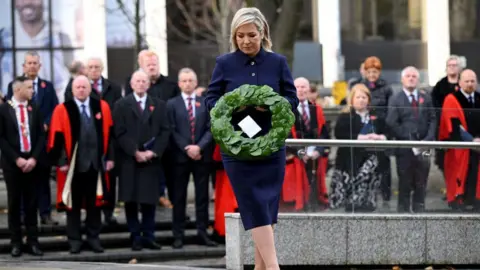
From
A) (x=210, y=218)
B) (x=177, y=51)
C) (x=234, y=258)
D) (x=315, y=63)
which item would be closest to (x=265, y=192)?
(x=234, y=258)

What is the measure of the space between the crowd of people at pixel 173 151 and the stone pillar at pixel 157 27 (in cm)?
2509

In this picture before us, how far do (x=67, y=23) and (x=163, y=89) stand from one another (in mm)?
29412

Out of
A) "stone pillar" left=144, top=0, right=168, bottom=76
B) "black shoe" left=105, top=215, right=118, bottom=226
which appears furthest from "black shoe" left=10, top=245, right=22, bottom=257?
"stone pillar" left=144, top=0, right=168, bottom=76

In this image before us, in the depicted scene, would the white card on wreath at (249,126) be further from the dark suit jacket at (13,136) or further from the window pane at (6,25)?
the window pane at (6,25)

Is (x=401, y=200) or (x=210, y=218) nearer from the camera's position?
Answer: (x=401, y=200)

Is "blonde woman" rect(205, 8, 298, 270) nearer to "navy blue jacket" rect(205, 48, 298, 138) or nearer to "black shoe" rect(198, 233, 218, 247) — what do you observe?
"navy blue jacket" rect(205, 48, 298, 138)

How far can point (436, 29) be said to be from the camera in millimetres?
47281

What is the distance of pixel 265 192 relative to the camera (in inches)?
437


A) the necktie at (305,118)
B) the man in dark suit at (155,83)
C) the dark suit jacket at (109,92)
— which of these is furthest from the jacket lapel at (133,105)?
the necktie at (305,118)

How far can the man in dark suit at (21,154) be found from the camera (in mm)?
17047

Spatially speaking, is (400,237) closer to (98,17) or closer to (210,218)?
(210,218)

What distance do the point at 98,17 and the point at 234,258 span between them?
3172 cm

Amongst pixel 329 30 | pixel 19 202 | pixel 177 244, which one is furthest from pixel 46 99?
pixel 329 30

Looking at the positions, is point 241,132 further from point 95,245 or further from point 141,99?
point 141,99
